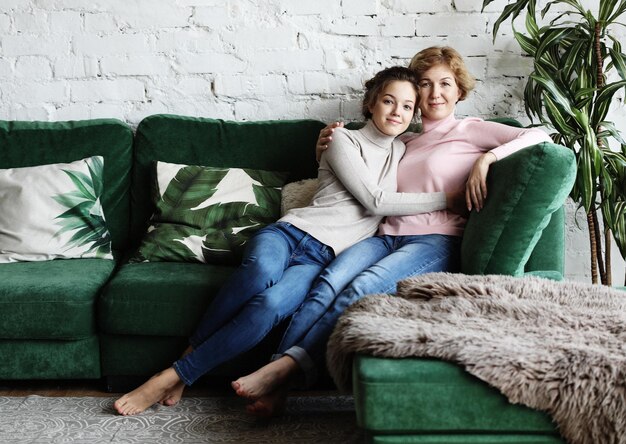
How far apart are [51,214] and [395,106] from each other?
1.25 meters

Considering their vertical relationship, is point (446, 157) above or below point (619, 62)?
below

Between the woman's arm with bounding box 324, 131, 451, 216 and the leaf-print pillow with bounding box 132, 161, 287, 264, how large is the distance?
1.33 ft

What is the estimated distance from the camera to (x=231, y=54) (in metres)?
2.88

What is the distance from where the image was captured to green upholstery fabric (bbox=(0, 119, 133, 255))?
2672 millimetres

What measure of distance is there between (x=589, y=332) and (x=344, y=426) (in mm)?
763

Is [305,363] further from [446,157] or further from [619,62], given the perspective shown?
[619,62]

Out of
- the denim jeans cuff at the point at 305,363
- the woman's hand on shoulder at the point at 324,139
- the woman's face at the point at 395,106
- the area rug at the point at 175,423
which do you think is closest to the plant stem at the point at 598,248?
the woman's face at the point at 395,106

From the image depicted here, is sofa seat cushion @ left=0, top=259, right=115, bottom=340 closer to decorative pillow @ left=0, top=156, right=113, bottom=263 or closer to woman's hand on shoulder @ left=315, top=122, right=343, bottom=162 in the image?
decorative pillow @ left=0, top=156, right=113, bottom=263

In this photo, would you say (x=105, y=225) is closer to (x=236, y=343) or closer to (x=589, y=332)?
(x=236, y=343)

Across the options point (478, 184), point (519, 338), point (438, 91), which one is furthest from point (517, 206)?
point (438, 91)

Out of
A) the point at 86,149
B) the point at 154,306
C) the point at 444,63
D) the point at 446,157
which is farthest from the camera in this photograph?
the point at 86,149

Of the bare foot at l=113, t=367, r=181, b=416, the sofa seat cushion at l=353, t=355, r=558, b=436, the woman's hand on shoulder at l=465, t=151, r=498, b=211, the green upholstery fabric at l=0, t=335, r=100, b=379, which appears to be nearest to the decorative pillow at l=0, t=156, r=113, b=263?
the green upholstery fabric at l=0, t=335, r=100, b=379

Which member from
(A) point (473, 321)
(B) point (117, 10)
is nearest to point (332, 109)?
(B) point (117, 10)

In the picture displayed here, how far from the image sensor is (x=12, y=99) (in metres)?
2.91
